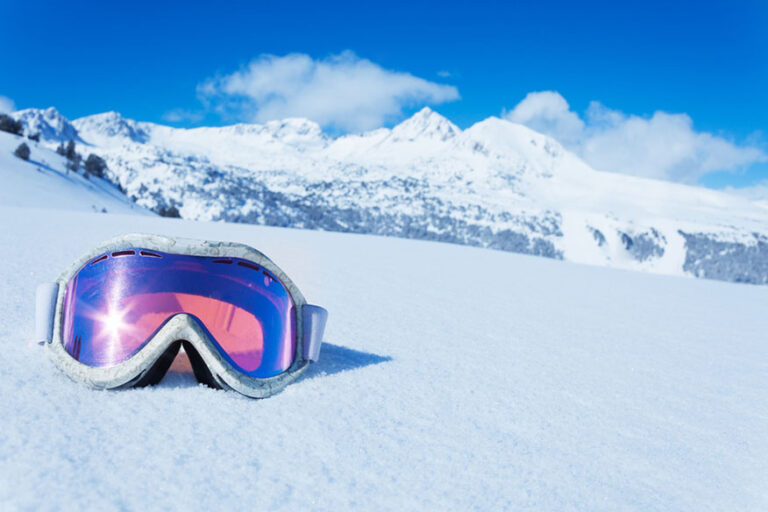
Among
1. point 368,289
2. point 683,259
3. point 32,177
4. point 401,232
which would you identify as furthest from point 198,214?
point 683,259

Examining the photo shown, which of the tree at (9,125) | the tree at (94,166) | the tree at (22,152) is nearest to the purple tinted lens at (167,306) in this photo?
the tree at (22,152)

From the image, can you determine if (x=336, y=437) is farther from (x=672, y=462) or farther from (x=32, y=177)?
(x=32, y=177)

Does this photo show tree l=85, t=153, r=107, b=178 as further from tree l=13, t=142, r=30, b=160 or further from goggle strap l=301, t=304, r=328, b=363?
goggle strap l=301, t=304, r=328, b=363

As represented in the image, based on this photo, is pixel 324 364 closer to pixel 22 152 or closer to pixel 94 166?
pixel 22 152

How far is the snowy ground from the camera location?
5.02 feet

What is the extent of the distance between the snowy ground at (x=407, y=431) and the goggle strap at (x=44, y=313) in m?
0.15

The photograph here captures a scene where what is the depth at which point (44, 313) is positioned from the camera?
232 cm

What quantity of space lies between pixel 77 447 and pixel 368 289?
16.1 feet

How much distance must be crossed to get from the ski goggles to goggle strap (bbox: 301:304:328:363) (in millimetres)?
29

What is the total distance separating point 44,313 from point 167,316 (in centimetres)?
59

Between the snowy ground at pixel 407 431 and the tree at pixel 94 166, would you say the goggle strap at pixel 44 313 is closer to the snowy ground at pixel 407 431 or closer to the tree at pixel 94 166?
the snowy ground at pixel 407 431

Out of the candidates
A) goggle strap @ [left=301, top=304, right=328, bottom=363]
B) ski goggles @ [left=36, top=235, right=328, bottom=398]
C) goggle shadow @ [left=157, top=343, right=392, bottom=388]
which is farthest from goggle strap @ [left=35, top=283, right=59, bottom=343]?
goggle strap @ [left=301, top=304, right=328, bottom=363]

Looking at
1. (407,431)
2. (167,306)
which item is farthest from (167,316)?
(407,431)

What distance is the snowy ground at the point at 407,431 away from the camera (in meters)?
1.53
